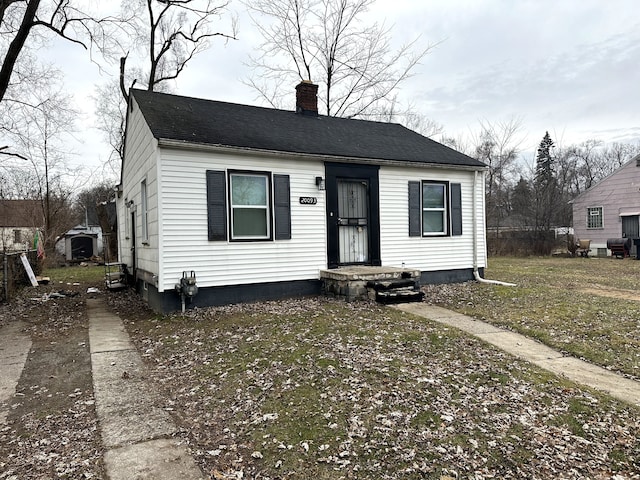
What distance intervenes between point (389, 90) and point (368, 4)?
13.3 feet

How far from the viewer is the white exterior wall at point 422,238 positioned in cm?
989

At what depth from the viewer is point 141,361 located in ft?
17.0

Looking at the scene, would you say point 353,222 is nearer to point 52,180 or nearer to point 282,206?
point 282,206

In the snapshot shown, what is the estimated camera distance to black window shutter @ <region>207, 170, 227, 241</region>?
25.6 ft

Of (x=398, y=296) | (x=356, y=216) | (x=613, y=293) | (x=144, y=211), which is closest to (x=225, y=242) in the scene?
(x=144, y=211)

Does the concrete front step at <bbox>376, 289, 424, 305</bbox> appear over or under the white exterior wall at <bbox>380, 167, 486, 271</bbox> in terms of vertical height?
under

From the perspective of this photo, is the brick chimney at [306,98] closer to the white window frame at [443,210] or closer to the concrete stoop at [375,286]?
the white window frame at [443,210]

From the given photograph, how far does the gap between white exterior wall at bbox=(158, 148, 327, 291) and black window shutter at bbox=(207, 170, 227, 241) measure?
0.09 m

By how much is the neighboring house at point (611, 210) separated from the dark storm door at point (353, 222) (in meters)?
18.1

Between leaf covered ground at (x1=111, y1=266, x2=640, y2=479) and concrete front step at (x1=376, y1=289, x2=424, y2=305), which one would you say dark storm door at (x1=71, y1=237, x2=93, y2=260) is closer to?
leaf covered ground at (x1=111, y1=266, x2=640, y2=479)

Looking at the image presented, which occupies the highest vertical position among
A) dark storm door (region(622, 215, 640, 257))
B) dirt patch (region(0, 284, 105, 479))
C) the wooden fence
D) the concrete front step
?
dark storm door (region(622, 215, 640, 257))

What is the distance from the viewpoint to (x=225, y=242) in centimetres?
802

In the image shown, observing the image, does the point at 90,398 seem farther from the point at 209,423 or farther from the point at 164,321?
the point at 164,321

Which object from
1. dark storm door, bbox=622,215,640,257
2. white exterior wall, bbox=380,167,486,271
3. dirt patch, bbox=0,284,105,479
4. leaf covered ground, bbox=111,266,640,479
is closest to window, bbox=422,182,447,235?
white exterior wall, bbox=380,167,486,271
